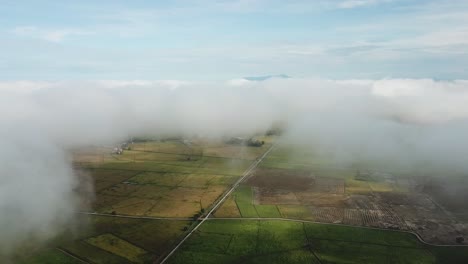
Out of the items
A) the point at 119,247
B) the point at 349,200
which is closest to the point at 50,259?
the point at 119,247

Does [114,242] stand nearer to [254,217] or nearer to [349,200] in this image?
[254,217]

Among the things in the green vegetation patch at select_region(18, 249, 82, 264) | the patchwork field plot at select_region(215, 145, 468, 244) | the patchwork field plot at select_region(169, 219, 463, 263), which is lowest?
the patchwork field plot at select_region(169, 219, 463, 263)

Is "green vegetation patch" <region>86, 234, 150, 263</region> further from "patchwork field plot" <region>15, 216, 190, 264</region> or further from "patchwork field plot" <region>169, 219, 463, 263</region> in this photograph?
"patchwork field plot" <region>169, 219, 463, 263</region>

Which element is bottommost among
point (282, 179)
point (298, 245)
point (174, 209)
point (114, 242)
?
point (298, 245)

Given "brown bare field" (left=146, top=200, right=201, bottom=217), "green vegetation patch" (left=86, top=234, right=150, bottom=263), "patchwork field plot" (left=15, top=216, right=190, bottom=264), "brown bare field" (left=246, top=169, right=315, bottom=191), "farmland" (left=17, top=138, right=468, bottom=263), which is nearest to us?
"patchwork field plot" (left=15, top=216, right=190, bottom=264)

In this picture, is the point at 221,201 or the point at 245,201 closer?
the point at 245,201

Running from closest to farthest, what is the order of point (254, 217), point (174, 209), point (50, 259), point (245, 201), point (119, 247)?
point (50, 259) < point (119, 247) < point (254, 217) < point (174, 209) < point (245, 201)

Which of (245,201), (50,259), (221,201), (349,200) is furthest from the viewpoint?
(349,200)

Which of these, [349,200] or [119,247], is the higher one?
[349,200]

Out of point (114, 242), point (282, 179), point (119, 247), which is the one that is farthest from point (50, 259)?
point (282, 179)

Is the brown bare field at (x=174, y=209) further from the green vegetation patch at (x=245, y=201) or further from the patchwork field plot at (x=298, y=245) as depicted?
the green vegetation patch at (x=245, y=201)

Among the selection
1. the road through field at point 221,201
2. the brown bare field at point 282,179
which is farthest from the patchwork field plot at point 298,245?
the brown bare field at point 282,179

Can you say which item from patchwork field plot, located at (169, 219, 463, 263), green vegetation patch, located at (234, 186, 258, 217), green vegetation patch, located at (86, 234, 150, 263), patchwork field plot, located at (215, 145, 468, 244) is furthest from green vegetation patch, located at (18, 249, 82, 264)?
green vegetation patch, located at (234, 186, 258, 217)
